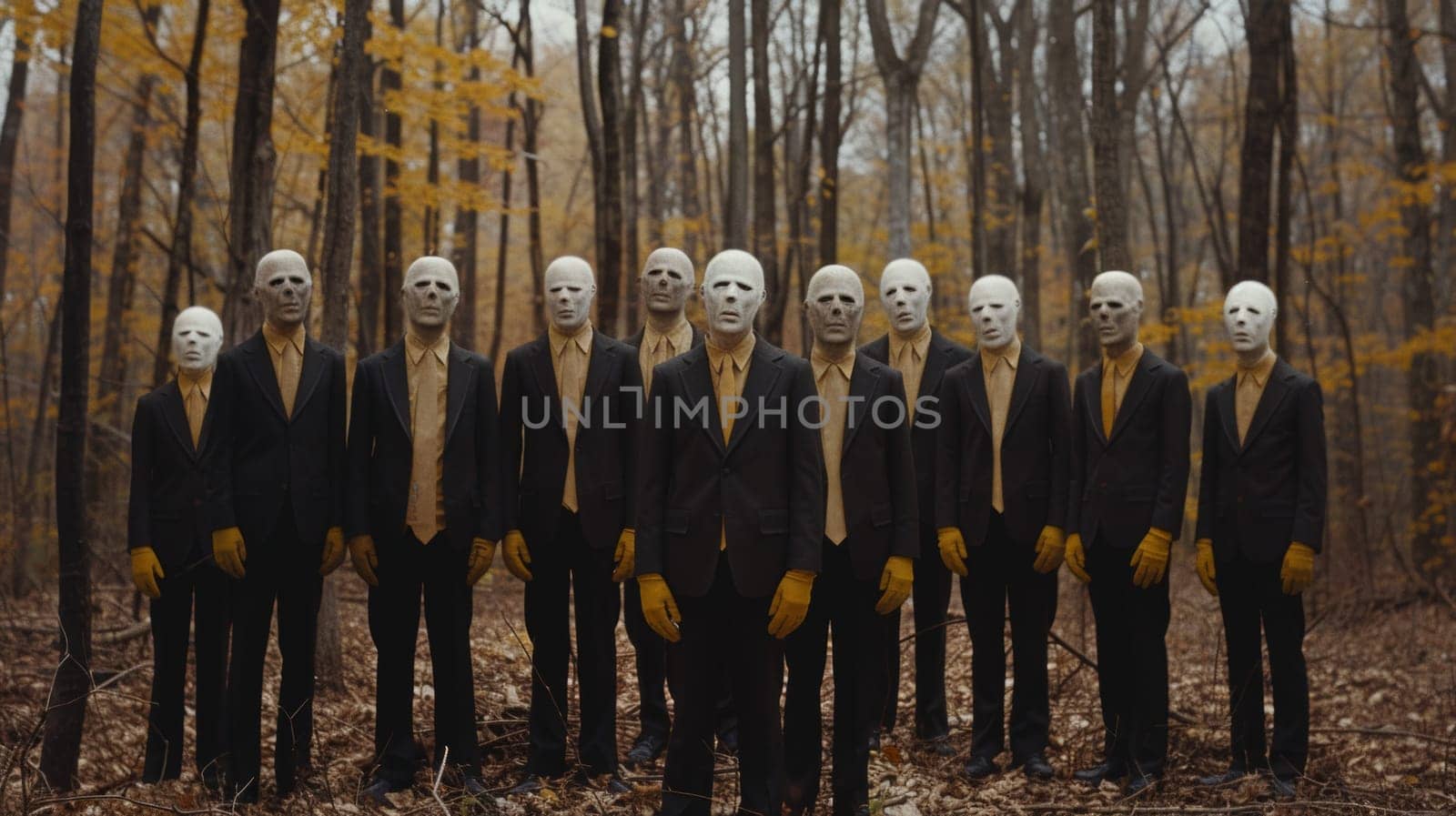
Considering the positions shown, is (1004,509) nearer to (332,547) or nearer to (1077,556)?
(1077,556)

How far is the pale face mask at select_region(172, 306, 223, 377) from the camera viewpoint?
532 centimetres

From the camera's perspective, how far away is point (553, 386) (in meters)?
5.37

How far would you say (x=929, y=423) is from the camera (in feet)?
19.9

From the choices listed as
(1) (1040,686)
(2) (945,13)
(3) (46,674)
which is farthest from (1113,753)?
(2) (945,13)

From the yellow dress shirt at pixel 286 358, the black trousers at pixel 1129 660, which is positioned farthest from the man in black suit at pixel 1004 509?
the yellow dress shirt at pixel 286 358

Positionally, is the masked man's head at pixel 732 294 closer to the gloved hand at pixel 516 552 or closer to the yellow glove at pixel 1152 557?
the gloved hand at pixel 516 552

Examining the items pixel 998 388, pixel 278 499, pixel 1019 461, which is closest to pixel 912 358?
pixel 998 388

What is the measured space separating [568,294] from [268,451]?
1.49m

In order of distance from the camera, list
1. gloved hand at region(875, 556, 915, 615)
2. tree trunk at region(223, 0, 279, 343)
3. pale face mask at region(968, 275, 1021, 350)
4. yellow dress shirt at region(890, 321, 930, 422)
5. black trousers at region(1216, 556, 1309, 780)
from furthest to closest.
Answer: tree trunk at region(223, 0, 279, 343) < yellow dress shirt at region(890, 321, 930, 422) < pale face mask at region(968, 275, 1021, 350) < black trousers at region(1216, 556, 1309, 780) < gloved hand at region(875, 556, 915, 615)

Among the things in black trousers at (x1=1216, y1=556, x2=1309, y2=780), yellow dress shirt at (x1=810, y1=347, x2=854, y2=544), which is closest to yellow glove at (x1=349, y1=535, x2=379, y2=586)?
yellow dress shirt at (x1=810, y1=347, x2=854, y2=544)

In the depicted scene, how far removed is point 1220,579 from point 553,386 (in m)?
3.37

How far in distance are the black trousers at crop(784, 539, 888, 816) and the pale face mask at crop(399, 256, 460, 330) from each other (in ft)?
6.57

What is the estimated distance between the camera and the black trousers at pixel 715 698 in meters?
4.19

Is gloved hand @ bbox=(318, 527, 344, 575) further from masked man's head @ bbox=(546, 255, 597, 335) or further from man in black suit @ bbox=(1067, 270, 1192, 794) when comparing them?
man in black suit @ bbox=(1067, 270, 1192, 794)
